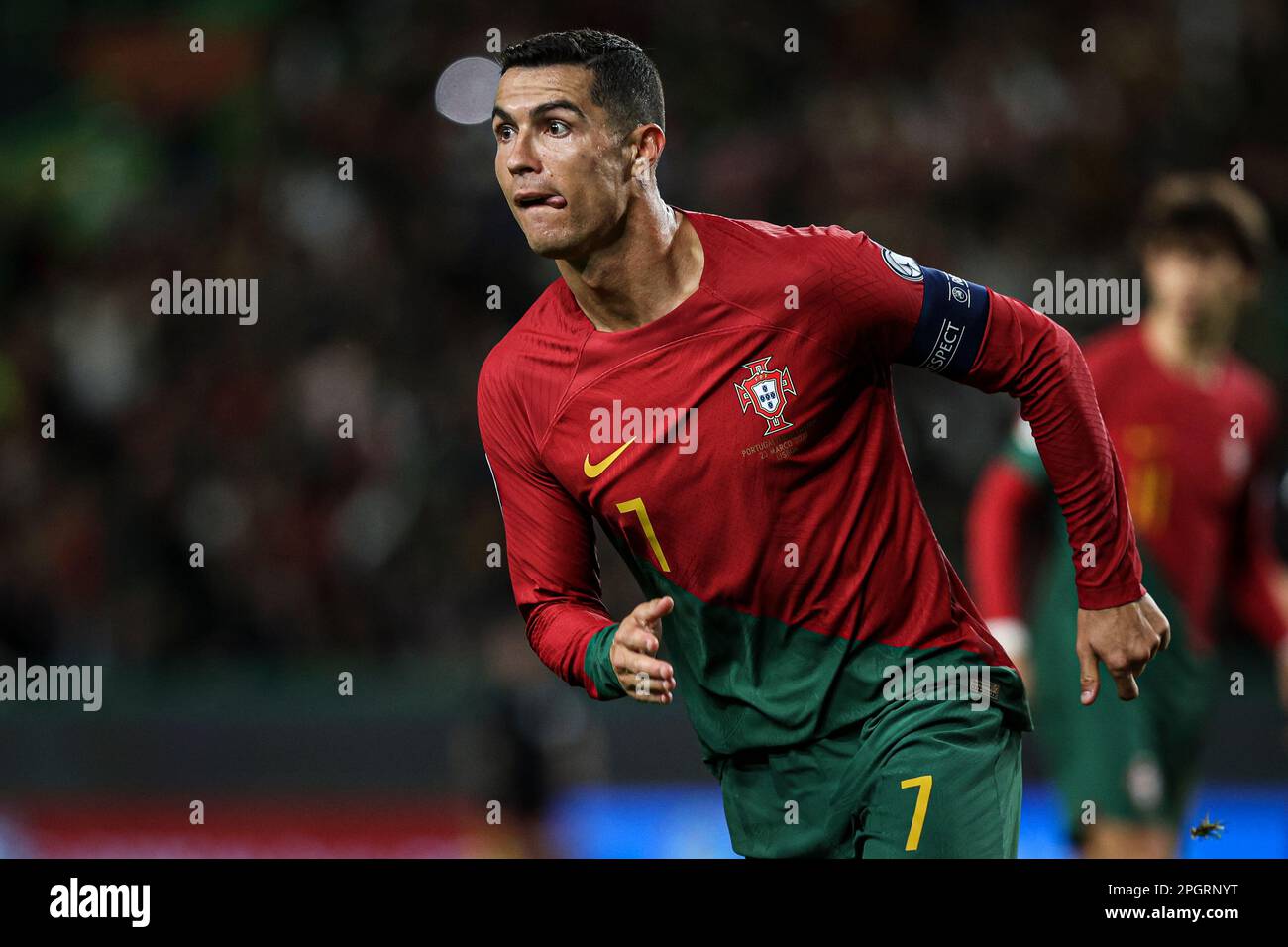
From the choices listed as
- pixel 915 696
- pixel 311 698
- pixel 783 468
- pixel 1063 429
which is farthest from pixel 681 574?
pixel 311 698

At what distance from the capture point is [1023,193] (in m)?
9.22

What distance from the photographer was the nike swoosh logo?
3584 millimetres

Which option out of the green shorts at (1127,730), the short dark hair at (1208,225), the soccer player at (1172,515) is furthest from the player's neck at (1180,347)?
the green shorts at (1127,730)

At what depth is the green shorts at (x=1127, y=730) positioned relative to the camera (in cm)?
591

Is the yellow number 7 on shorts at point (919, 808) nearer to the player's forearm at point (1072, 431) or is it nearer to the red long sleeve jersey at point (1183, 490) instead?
the player's forearm at point (1072, 431)

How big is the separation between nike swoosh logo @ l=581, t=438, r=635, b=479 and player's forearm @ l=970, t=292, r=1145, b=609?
757 mm

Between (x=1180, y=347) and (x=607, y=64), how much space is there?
126 inches

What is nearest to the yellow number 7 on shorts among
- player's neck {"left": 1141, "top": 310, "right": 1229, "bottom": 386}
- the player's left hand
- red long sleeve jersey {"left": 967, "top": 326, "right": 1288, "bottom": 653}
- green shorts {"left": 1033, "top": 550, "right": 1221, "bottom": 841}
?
the player's left hand

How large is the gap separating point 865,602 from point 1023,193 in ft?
20.2

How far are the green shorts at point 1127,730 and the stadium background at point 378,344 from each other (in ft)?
3.68

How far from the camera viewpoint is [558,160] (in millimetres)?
3490

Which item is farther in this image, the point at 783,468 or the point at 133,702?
the point at 133,702

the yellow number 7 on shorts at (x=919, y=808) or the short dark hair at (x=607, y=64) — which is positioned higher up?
the short dark hair at (x=607, y=64)
